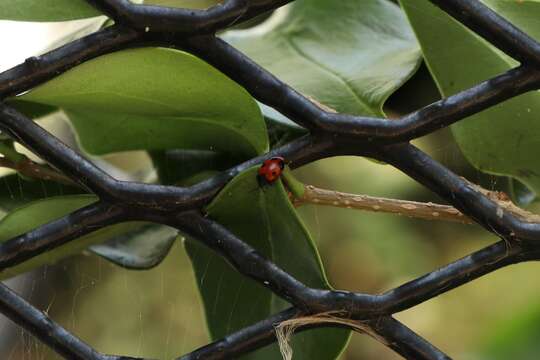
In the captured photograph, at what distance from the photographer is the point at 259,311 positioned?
36 centimetres

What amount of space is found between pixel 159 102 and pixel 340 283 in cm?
80

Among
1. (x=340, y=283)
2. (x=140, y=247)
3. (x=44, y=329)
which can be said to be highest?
(x=340, y=283)

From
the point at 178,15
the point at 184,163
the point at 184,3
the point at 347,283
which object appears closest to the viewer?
the point at 178,15

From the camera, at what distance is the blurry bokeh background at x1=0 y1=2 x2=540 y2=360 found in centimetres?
89

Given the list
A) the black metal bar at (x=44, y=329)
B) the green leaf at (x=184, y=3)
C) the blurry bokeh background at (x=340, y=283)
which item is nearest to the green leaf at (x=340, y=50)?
the green leaf at (x=184, y=3)

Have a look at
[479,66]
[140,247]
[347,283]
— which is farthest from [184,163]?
[347,283]

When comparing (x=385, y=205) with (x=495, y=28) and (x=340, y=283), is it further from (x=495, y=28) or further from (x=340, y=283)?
(x=340, y=283)

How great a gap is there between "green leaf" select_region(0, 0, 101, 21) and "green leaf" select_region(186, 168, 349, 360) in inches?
3.5

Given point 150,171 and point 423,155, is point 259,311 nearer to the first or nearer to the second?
point 423,155

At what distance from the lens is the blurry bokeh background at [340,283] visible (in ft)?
2.93

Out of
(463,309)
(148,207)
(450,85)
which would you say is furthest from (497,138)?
(463,309)

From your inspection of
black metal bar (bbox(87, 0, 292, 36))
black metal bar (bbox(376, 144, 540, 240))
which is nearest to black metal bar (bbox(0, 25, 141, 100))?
black metal bar (bbox(87, 0, 292, 36))

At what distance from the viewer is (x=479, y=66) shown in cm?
36

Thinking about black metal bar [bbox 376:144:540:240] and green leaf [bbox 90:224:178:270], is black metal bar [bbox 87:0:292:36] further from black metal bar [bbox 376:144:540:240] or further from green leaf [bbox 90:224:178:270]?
green leaf [bbox 90:224:178:270]
